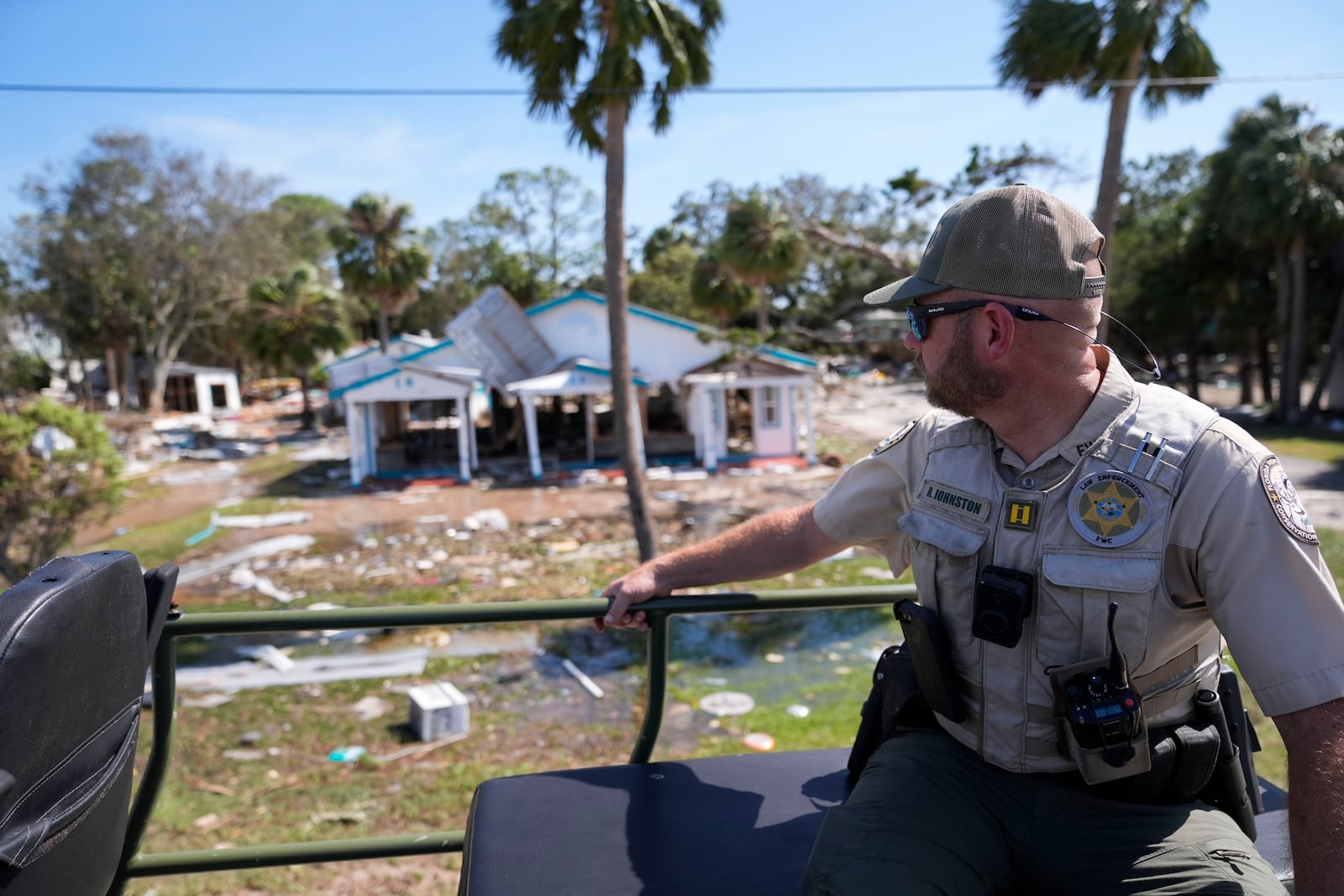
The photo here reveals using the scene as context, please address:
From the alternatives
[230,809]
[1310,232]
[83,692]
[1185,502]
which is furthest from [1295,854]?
[1310,232]

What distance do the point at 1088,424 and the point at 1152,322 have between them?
104 feet

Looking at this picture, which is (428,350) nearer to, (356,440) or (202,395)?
(356,440)

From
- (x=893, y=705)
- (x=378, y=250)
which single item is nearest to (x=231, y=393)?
(x=378, y=250)

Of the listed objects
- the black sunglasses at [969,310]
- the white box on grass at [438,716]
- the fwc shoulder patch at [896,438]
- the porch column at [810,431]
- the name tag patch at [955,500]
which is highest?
the black sunglasses at [969,310]

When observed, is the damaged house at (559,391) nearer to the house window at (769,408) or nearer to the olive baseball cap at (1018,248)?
the house window at (769,408)

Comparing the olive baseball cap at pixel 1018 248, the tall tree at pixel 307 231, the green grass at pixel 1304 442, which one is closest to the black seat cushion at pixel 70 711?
the olive baseball cap at pixel 1018 248

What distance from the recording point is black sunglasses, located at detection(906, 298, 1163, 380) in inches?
63.9

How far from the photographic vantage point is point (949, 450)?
186 cm

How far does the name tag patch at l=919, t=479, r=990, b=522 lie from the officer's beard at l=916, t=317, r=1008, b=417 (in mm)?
166

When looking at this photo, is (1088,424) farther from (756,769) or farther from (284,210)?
(284,210)

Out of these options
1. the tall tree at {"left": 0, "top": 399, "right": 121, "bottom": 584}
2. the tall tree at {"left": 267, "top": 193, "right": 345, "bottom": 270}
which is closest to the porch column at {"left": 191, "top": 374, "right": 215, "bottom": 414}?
the tall tree at {"left": 267, "top": 193, "right": 345, "bottom": 270}

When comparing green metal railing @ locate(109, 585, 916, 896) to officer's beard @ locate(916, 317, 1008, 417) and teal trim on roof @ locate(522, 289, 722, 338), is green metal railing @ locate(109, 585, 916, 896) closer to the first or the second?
officer's beard @ locate(916, 317, 1008, 417)

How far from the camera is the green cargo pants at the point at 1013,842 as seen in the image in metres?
1.49

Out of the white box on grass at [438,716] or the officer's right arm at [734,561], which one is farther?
the white box on grass at [438,716]
